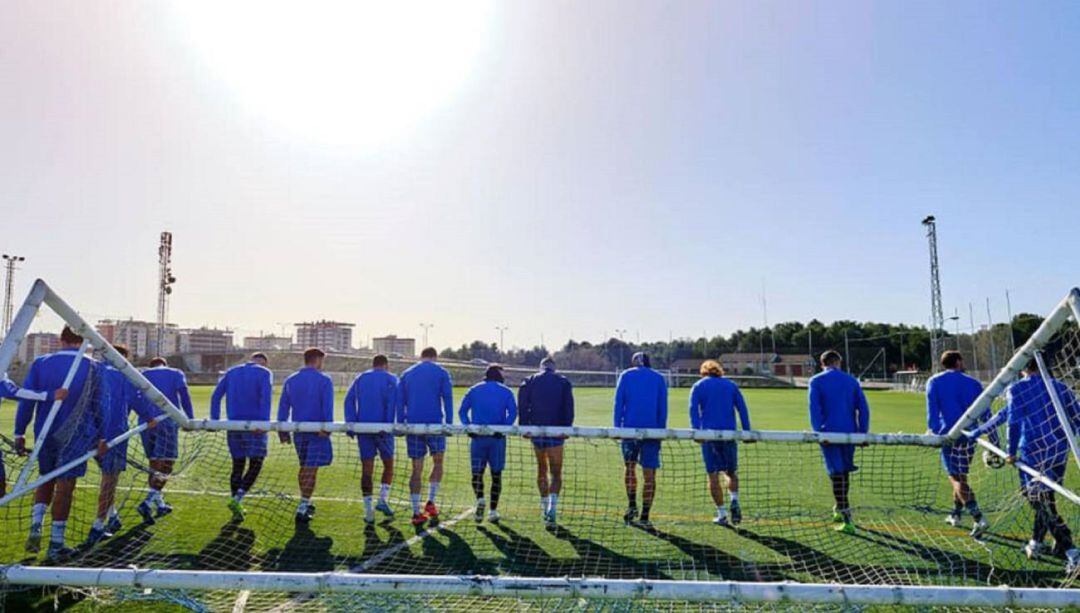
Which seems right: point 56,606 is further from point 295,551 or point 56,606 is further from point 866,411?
point 866,411

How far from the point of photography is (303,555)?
19.9 ft

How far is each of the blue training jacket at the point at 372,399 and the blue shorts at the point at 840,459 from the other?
208 inches

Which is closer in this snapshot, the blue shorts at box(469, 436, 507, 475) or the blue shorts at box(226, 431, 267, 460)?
the blue shorts at box(469, 436, 507, 475)

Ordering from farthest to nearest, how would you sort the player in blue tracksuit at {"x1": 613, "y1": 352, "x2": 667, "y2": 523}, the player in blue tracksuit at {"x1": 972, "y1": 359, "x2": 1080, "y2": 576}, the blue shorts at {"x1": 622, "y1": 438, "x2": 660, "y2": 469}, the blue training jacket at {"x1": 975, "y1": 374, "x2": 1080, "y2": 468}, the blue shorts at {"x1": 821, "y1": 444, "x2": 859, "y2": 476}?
the player in blue tracksuit at {"x1": 613, "y1": 352, "x2": 667, "y2": 523} < the blue shorts at {"x1": 622, "y1": 438, "x2": 660, "y2": 469} < the blue shorts at {"x1": 821, "y1": 444, "x2": 859, "y2": 476} < the blue training jacket at {"x1": 975, "y1": 374, "x2": 1080, "y2": 468} < the player in blue tracksuit at {"x1": 972, "y1": 359, "x2": 1080, "y2": 576}

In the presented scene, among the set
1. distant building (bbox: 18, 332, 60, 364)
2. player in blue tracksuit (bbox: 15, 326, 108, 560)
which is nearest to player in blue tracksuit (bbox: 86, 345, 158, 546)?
player in blue tracksuit (bbox: 15, 326, 108, 560)

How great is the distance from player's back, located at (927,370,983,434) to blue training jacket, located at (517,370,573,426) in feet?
14.0

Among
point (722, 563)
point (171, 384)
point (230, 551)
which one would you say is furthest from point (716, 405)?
point (171, 384)

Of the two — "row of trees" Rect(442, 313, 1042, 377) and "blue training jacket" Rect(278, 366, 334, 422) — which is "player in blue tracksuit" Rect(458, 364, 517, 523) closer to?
"blue training jacket" Rect(278, 366, 334, 422)

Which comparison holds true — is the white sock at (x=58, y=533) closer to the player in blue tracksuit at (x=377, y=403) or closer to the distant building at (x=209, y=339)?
the player in blue tracksuit at (x=377, y=403)

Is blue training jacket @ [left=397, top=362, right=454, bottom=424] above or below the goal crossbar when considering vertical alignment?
above

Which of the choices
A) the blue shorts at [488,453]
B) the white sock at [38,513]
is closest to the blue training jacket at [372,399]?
the blue shorts at [488,453]

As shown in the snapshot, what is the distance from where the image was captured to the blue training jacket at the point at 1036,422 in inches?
237

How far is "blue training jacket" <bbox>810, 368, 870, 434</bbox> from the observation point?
25.6 feet

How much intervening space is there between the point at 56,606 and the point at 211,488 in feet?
14.6
